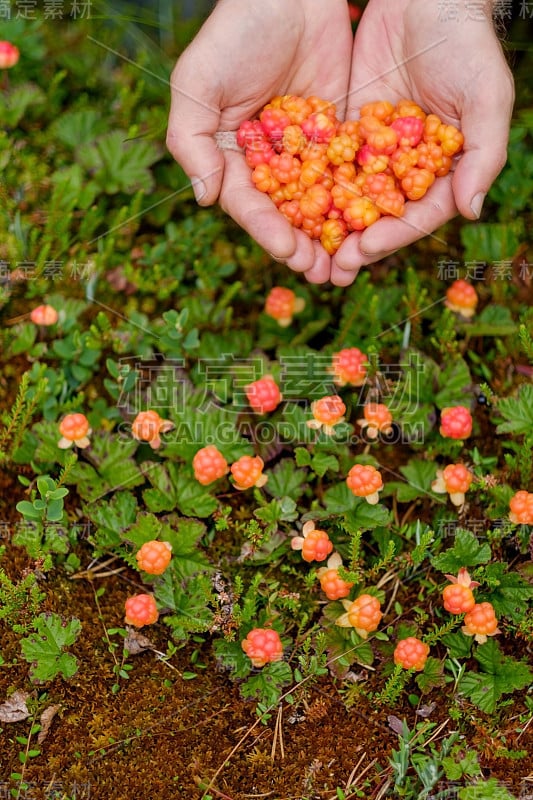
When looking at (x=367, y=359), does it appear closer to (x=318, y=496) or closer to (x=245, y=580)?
(x=318, y=496)

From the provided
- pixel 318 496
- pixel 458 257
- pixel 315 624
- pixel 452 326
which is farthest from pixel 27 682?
pixel 458 257

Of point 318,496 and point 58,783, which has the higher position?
point 318,496

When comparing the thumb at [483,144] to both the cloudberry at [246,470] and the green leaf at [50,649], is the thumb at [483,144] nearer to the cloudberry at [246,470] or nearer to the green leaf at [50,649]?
the cloudberry at [246,470]

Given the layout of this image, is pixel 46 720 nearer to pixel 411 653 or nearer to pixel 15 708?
pixel 15 708

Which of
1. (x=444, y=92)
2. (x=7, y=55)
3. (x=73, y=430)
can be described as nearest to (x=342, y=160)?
(x=444, y=92)

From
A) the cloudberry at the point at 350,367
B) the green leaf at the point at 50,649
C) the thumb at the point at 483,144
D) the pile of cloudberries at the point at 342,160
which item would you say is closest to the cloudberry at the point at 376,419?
the cloudberry at the point at 350,367
